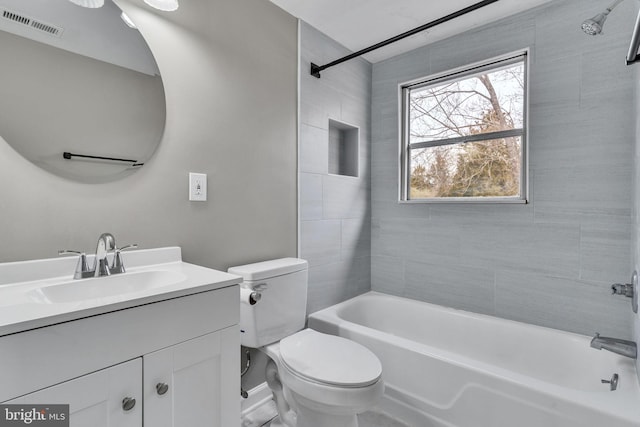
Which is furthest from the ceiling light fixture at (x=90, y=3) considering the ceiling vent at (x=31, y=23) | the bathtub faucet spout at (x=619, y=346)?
the bathtub faucet spout at (x=619, y=346)

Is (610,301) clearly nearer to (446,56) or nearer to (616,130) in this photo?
(616,130)

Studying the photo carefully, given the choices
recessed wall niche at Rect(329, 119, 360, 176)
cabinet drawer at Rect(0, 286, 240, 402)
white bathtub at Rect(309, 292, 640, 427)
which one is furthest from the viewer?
recessed wall niche at Rect(329, 119, 360, 176)

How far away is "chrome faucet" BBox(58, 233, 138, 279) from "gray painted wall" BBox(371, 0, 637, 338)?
1.97 meters

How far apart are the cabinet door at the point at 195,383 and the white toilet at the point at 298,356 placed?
0.80 feet

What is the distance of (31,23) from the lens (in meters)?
1.05

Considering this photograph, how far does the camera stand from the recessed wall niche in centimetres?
245

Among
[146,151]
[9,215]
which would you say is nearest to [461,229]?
[146,151]

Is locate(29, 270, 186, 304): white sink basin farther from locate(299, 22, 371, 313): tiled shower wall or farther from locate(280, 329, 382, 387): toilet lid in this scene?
locate(299, 22, 371, 313): tiled shower wall

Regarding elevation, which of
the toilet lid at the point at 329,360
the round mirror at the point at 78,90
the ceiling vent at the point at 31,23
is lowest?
the toilet lid at the point at 329,360

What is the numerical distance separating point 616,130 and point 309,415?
2.13 meters

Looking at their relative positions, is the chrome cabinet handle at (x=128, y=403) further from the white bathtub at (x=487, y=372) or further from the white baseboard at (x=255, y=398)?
the white bathtub at (x=487, y=372)

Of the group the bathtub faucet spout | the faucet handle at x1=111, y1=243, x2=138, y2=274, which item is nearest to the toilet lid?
the faucet handle at x1=111, y1=243, x2=138, y2=274

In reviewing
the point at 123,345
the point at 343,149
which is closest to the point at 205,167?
the point at 123,345

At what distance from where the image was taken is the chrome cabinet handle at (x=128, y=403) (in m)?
Answer: 0.81
